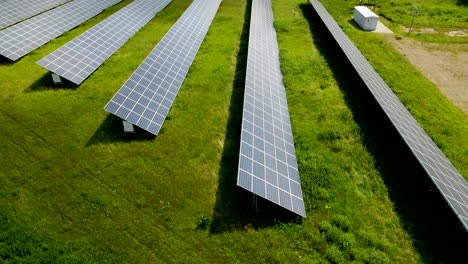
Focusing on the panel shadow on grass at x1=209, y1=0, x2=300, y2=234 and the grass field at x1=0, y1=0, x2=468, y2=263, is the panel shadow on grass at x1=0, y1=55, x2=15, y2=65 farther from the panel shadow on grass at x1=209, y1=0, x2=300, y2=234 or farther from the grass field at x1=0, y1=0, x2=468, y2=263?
the panel shadow on grass at x1=209, y1=0, x2=300, y2=234

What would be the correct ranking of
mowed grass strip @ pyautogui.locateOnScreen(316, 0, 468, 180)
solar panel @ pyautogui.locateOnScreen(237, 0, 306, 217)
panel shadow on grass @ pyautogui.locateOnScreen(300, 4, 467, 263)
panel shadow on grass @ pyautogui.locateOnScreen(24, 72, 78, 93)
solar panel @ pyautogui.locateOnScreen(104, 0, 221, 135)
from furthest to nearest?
panel shadow on grass @ pyautogui.locateOnScreen(24, 72, 78, 93) → mowed grass strip @ pyautogui.locateOnScreen(316, 0, 468, 180) → solar panel @ pyautogui.locateOnScreen(104, 0, 221, 135) → solar panel @ pyautogui.locateOnScreen(237, 0, 306, 217) → panel shadow on grass @ pyautogui.locateOnScreen(300, 4, 467, 263)

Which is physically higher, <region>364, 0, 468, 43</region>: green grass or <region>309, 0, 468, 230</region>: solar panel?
<region>364, 0, 468, 43</region>: green grass

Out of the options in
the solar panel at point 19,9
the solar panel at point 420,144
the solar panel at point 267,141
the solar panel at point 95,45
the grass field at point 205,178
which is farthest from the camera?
the solar panel at point 19,9

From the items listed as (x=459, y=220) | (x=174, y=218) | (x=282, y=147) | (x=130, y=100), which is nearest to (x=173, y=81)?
(x=130, y=100)

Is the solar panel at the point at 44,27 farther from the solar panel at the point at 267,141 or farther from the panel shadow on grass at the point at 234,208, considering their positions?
the panel shadow on grass at the point at 234,208

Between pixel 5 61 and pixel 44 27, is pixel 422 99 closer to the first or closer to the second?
pixel 5 61

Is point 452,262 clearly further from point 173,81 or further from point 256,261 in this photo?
point 173,81

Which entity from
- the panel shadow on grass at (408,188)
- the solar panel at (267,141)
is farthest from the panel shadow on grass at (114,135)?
the panel shadow on grass at (408,188)

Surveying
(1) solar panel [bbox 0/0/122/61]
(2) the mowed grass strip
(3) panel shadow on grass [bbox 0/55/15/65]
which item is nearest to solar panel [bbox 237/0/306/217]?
(2) the mowed grass strip
